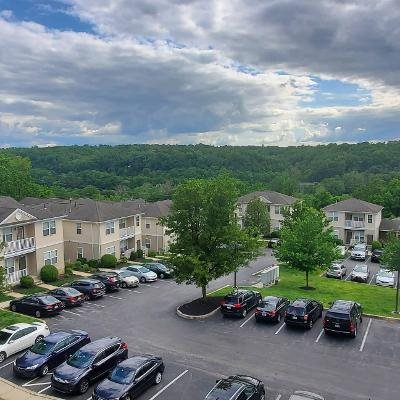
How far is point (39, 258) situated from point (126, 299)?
10882mm

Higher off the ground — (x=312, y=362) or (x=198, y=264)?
(x=198, y=264)

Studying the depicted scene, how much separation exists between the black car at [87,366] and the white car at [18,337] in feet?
15.9

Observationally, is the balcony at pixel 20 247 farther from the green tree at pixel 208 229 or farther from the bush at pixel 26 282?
the green tree at pixel 208 229

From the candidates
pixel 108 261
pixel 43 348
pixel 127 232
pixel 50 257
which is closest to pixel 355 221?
pixel 127 232

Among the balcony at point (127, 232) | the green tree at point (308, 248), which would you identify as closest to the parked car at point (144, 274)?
the balcony at point (127, 232)

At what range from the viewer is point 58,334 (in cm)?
2259

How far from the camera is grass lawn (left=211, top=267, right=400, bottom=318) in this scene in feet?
110

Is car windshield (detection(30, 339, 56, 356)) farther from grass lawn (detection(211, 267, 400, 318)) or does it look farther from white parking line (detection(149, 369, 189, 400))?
grass lawn (detection(211, 267, 400, 318))

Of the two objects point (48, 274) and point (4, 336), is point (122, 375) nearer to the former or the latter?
point (4, 336)

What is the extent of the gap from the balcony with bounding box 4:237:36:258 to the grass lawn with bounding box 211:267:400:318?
1650cm

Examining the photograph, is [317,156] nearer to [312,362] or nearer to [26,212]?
[26,212]


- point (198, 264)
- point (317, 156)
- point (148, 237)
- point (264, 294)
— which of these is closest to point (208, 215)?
point (198, 264)

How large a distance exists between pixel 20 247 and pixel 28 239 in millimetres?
1156

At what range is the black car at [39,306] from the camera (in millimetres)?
29828
